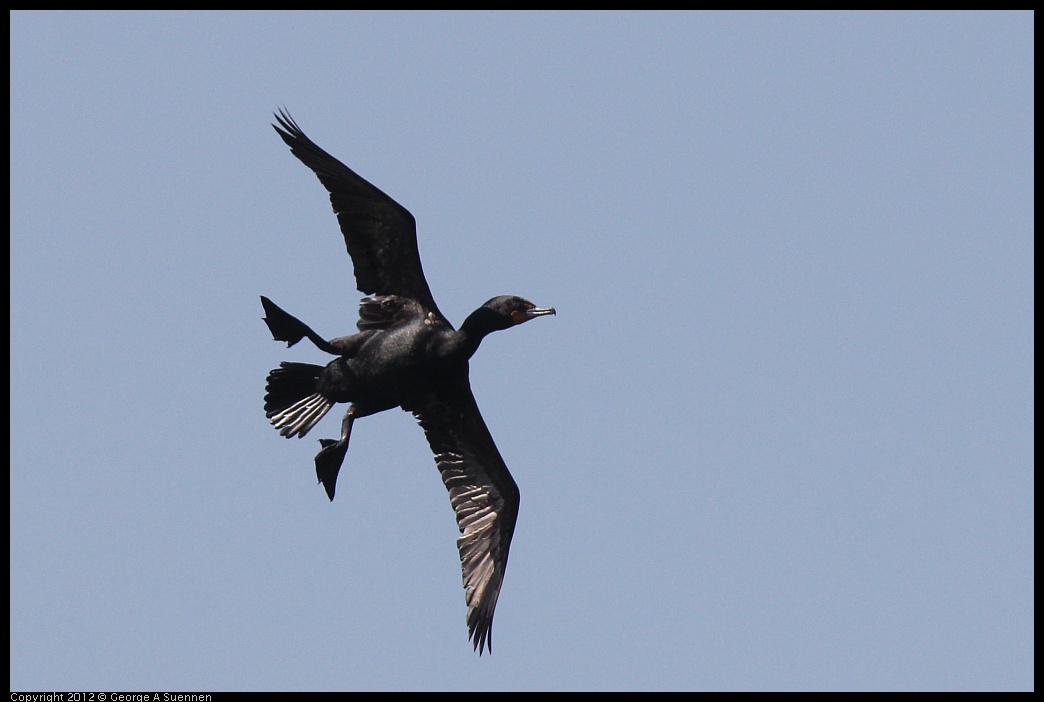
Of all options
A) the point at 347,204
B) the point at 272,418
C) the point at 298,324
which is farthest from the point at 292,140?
the point at 272,418

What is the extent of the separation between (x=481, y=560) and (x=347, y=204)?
317 cm

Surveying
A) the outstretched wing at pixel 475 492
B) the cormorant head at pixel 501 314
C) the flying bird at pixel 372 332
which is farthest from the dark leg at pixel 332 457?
the cormorant head at pixel 501 314

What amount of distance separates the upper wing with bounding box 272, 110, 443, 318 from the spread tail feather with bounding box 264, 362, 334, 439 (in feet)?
2.67

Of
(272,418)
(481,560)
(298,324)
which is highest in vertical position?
(298,324)

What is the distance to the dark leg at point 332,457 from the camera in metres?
10.9

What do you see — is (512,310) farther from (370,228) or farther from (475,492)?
(475,492)

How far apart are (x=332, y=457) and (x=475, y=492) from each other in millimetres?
1636

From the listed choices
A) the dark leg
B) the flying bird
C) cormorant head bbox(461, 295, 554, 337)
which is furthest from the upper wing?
the dark leg

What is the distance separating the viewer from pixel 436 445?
12.0 meters

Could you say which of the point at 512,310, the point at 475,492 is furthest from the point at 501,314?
the point at 475,492

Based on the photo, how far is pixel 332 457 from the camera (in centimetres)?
1095

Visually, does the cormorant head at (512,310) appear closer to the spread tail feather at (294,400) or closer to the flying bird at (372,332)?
the flying bird at (372,332)

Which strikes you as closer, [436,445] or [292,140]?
[292,140]

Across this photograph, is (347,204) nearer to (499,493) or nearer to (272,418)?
(272,418)
